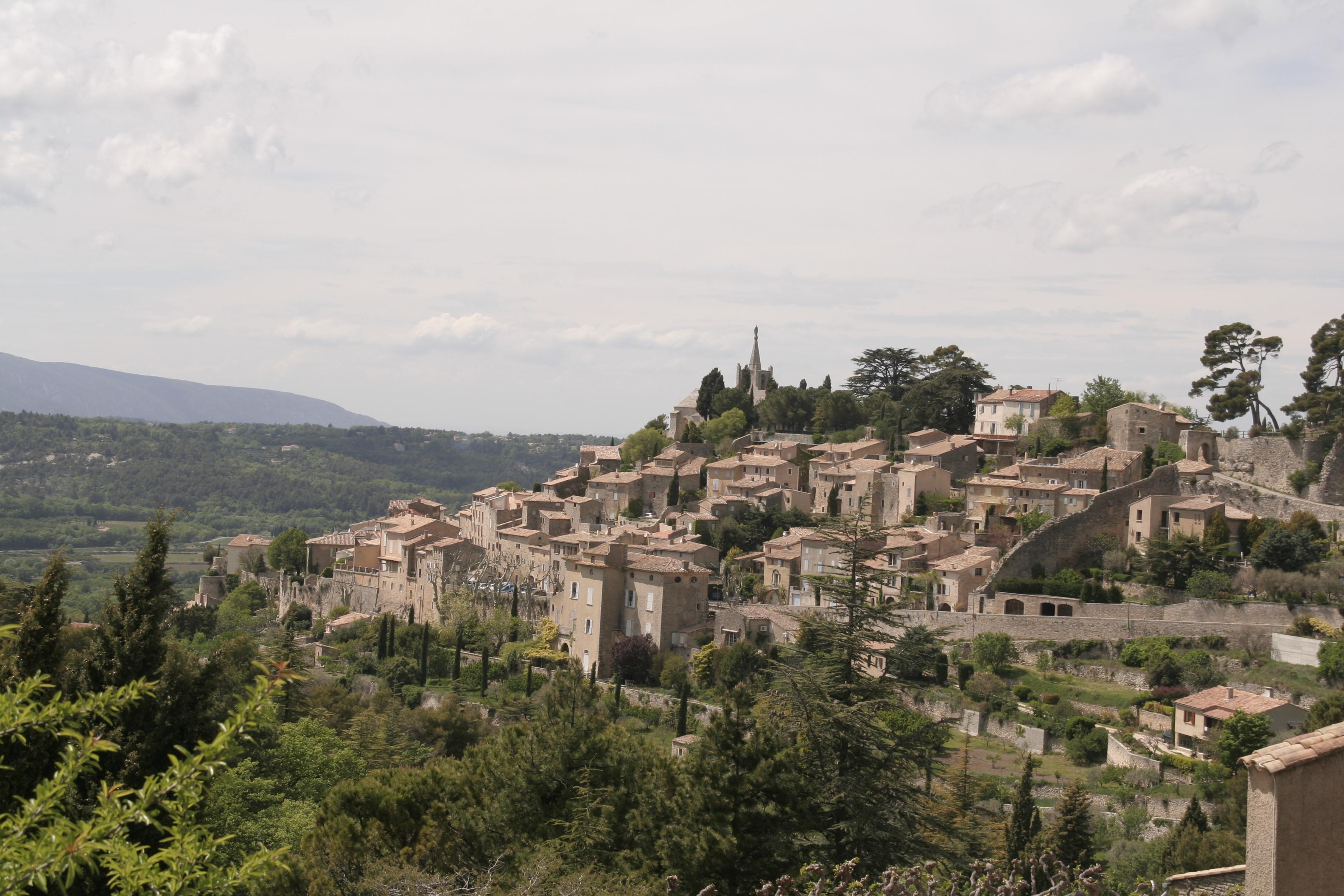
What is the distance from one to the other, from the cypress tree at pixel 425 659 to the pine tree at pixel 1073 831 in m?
25.5

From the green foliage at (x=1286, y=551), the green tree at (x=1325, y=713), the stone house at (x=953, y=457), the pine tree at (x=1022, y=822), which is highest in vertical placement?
the stone house at (x=953, y=457)

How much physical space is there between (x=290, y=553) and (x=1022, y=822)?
5022 cm

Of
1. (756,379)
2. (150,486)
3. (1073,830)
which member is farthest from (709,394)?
(150,486)

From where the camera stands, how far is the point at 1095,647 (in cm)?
3906

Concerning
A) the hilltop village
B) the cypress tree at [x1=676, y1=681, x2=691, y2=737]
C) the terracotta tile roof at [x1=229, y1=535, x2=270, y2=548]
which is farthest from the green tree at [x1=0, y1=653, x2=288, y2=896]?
the terracotta tile roof at [x1=229, y1=535, x2=270, y2=548]

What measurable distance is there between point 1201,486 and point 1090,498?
173 inches

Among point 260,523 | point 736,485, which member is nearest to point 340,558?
point 736,485

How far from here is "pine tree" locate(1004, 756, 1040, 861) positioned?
2400 cm

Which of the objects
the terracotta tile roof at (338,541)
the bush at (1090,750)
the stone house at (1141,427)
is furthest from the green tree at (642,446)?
the bush at (1090,750)

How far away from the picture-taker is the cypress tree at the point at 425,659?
148 feet

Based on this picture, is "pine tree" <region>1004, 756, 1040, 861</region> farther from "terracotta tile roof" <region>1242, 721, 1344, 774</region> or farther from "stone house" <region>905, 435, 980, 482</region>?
"stone house" <region>905, 435, 980, 482</region>

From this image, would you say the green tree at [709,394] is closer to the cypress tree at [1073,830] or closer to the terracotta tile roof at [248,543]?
the terracotta tile roof at [248,543]

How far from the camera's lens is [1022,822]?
24516 millimetres

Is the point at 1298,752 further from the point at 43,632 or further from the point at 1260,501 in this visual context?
the point at 1260,501
